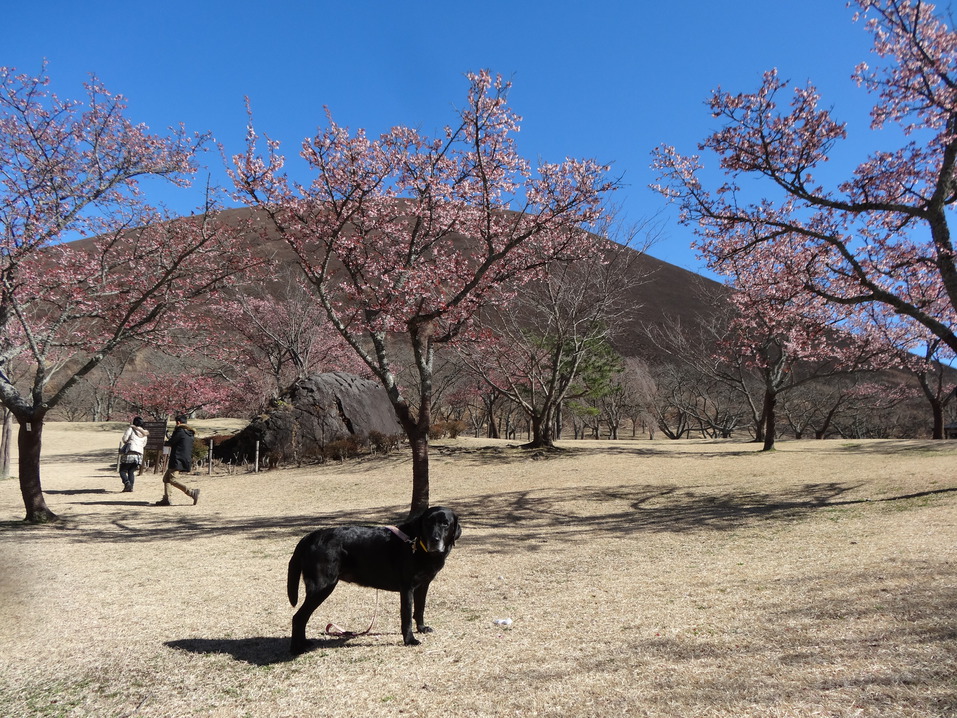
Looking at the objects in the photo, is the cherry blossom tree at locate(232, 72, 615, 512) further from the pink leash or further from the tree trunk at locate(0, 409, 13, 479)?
the tree trunk at locate(0, 409, 13, 479)

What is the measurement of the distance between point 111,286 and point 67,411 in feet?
134

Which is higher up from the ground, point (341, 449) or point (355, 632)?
point (341, 449)

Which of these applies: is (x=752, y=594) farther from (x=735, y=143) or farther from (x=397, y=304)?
(x=735, y=143)

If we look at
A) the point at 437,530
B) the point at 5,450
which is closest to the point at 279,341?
the point at 5,450

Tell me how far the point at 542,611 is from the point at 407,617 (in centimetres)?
135

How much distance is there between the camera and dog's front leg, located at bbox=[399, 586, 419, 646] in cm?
390

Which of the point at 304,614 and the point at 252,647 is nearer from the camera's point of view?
the point at 304,614

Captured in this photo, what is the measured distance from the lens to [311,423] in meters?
18.4

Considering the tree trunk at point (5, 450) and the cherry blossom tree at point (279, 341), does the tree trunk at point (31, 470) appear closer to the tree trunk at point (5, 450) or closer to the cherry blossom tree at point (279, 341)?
the tree trunk at point (5, 450)

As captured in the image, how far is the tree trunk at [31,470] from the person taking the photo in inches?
361

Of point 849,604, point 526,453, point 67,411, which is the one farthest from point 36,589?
point 67,411

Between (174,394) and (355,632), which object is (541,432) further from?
(174,394)

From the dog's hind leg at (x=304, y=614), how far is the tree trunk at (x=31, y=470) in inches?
305

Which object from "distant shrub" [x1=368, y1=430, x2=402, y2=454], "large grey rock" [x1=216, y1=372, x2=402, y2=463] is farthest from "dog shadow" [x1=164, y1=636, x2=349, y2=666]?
"large grey rock" [x1=216, y1=372, x2=402, y2=463]
